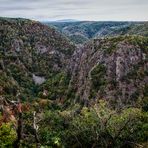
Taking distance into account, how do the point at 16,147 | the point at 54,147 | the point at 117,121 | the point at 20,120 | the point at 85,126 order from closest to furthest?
the point at 20,120
the point at 16,147
the point at 54,147
the point at 117,121
the point at 85,126

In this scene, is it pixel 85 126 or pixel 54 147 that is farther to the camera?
pixel 85 126

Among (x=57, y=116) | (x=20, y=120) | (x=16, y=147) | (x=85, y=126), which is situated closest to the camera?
(x=20, y=120)

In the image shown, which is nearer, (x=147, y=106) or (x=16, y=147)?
(x=16, y=147)

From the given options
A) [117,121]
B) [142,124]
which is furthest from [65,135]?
[117,121]

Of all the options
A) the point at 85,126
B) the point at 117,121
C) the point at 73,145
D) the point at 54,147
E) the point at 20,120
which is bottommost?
the point at 73,145

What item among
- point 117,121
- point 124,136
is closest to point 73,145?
point 124,136

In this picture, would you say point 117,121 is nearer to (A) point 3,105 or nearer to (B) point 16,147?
(B) point 16,147

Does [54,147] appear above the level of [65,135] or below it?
above

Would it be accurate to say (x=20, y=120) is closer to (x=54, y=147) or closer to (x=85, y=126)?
(x=54, y=147)

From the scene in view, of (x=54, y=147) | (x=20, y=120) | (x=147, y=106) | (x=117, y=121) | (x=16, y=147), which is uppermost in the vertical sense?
(x=20, y=120)
